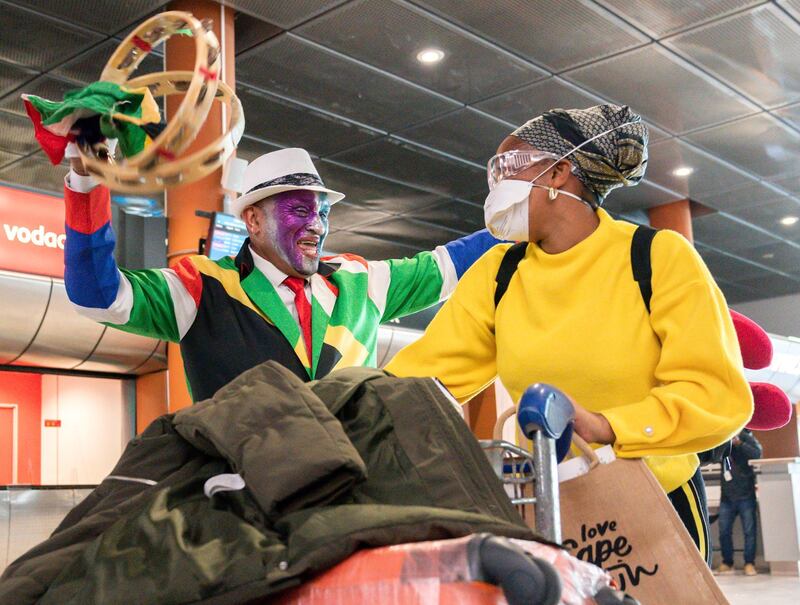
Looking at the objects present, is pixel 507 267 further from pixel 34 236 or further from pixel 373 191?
pixel 373 191

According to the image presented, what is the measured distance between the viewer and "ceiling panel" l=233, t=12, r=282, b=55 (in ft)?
23.3

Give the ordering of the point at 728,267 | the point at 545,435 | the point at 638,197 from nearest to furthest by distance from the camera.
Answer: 1. the point at 545,435
2. the point at 638,197
3. the point at 728,267

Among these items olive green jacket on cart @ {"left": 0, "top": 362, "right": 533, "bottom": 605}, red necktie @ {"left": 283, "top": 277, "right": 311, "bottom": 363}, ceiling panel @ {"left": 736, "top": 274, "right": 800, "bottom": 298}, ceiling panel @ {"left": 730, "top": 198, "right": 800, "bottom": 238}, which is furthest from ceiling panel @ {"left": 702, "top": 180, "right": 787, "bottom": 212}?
olive green jacket on cart @ {"left": 0, "top": 362, "right": 533, "bottom": 605}

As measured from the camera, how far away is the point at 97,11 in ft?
22.1

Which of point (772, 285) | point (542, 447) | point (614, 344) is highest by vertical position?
point (772, 285)

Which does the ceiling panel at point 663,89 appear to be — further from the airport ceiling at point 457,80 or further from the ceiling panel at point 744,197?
the ceiling panel at point 744,197

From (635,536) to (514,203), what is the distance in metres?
0.77

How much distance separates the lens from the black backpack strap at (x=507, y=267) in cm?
198

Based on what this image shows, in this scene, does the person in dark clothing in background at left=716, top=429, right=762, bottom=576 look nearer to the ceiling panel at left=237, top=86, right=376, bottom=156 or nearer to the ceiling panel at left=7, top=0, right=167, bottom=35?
the ceiling panel at left=237, top=86, right=376, bottom=156

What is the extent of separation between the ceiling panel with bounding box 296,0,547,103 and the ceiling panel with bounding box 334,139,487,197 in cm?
130

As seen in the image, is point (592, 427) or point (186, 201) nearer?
point (592, 427)

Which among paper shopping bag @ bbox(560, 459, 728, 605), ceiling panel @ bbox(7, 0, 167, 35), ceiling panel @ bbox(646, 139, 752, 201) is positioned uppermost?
ceiling panel @ bbox(7, 0, 167, 35)

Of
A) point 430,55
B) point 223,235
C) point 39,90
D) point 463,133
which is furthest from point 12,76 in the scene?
point 463,133

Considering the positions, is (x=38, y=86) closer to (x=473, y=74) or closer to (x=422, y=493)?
(x=473, y=74)
